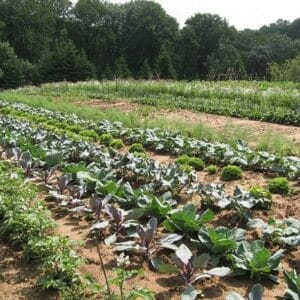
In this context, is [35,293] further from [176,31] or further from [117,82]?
[176,31]

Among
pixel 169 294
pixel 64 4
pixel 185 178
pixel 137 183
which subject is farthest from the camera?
pixel 64 4

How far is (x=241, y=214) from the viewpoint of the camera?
4234mm

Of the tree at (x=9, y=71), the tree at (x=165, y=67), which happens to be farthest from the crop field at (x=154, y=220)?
the tree at (x=9, y=71)

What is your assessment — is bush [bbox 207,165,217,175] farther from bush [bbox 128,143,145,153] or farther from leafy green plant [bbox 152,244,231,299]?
leafy green plant [bbox 152,244,231,299]

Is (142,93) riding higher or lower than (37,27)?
lower

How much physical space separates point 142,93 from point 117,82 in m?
4.35

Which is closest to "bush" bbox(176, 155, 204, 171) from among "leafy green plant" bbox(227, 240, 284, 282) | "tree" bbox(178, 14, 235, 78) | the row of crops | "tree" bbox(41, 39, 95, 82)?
"leafy green plant" bbox(227, 240, 284, 282)

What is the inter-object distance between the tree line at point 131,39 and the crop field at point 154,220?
135 ft

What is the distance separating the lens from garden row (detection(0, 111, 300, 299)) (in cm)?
323

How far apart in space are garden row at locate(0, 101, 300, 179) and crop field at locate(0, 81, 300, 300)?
2 centimetres

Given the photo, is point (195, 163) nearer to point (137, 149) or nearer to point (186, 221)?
point (137, 149)

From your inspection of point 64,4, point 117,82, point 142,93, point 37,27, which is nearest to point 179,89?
point 142,93

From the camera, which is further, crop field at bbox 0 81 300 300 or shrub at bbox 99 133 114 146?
shrub at bbox 99 133 114 146

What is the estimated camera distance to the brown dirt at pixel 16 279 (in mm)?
3131
